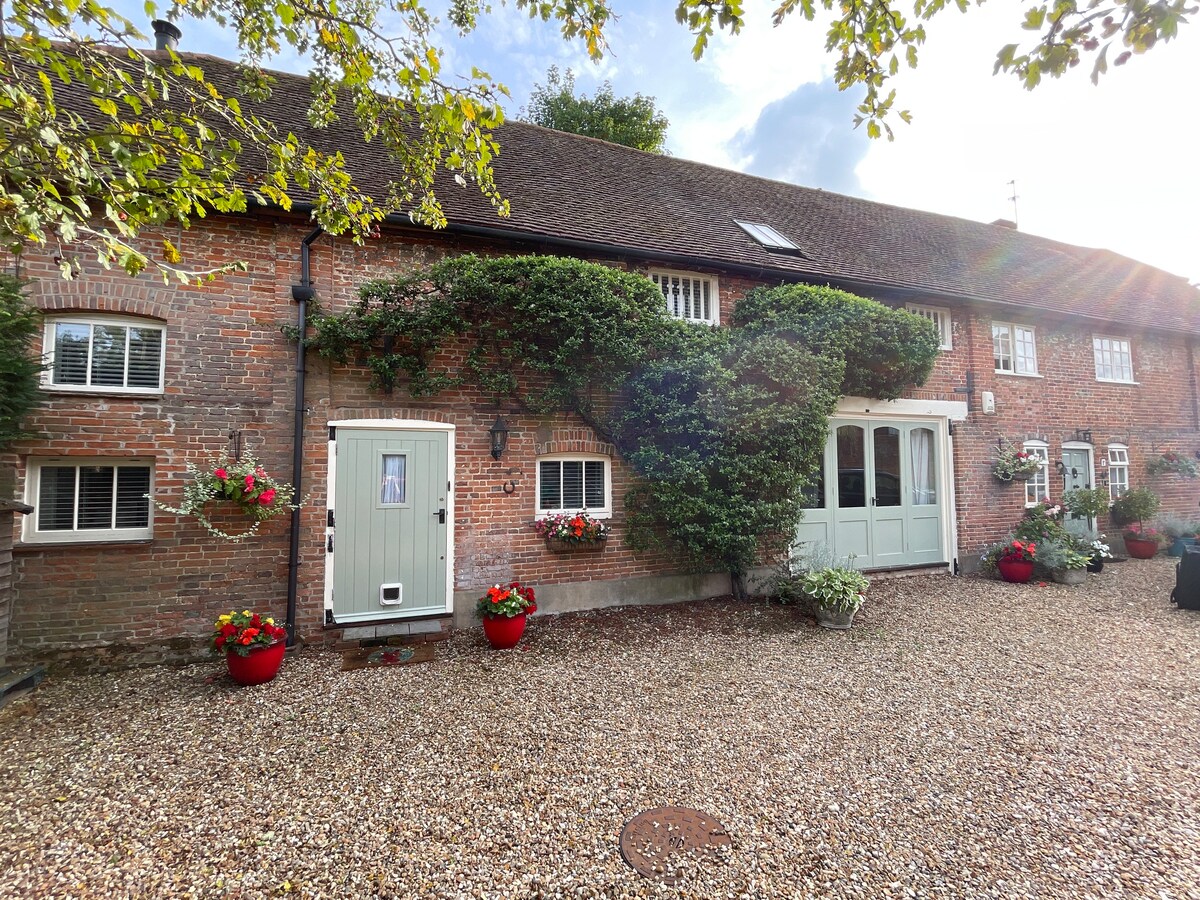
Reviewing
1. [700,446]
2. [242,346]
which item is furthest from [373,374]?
[700,446]

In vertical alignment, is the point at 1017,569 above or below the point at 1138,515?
below

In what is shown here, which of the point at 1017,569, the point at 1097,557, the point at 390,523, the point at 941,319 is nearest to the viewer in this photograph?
the point at 390,523

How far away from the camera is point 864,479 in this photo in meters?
8.12

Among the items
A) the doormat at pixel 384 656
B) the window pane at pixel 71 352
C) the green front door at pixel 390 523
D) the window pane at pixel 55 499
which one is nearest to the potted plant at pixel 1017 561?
the green front door at pixel 390 523

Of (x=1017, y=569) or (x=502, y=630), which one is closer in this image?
(x=502, y=630)

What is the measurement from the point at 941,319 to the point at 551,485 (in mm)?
7723

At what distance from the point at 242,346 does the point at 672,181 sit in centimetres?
809

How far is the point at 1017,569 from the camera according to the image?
799 centimetres

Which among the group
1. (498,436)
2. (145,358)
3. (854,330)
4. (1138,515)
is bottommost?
(1138,515)

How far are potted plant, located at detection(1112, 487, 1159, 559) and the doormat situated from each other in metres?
12.9

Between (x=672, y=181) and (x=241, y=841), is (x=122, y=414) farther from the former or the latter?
(x=672, y=181)

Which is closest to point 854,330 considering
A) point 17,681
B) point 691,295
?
point 691,295

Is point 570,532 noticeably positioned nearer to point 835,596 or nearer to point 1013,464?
point 835,596

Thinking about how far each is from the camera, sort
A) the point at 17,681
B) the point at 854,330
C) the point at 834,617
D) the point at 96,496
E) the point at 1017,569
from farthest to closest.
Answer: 1. the point at 1017,569
2. the point at 854,330
3. the point at 834,617
4. the point at 96,496
5. the point at 17,681
